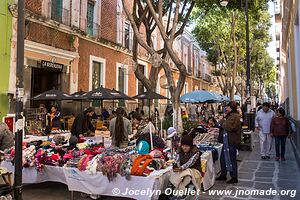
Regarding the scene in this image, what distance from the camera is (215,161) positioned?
7461 millimetres

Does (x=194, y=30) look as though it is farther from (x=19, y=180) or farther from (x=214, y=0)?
(x=19, y=180)

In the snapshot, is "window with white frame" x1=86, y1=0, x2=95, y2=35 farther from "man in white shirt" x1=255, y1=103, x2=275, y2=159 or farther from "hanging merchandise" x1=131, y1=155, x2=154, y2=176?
"hanging merchandise" x1=131, y1=155, x2=154, y2=176

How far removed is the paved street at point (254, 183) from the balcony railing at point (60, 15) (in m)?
11.5

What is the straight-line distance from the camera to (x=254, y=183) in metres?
6.96

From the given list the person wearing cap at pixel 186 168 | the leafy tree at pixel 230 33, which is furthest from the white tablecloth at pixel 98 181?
the leafy tree at pixel 230 33

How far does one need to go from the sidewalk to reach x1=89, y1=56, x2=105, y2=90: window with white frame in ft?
38.4

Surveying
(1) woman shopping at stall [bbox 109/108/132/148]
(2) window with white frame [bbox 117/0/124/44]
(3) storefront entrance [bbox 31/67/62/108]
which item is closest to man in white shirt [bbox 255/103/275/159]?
(1) woman shopping at stall [bbox 109/108/132/148]

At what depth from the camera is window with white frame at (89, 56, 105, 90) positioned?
19266 millimetres

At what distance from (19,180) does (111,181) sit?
1.57 metres

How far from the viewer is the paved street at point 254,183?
6168 mm

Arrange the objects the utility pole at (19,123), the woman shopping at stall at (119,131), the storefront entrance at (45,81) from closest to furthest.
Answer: the utility pole at (19,123) → the woman shopping at stall at (119,131) → the storefront entrance at (45,81)

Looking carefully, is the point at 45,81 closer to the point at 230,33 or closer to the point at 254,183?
the point at 230,33

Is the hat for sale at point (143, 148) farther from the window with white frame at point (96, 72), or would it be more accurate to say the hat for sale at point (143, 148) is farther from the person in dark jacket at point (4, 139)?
the window with white frame at point (96, 72)

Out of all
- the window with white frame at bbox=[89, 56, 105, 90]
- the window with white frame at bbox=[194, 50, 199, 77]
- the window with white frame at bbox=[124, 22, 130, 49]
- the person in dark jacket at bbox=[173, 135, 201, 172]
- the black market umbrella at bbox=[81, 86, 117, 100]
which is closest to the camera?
the person in dark jacket at bbox=[173, 135, 201, 172]
